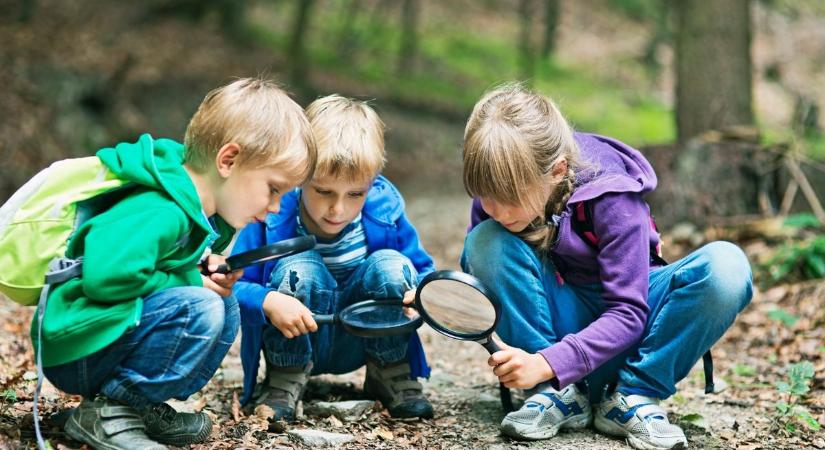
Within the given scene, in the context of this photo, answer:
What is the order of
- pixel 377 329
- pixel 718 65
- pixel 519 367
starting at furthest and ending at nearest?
pixel 718 65 → pixel 377 329 → pixel 519 367

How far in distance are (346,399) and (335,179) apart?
3.21 feet

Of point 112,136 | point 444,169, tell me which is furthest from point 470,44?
point 112,136

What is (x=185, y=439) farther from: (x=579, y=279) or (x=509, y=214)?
(x=579, y=279)

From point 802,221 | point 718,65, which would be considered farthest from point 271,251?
point 718,65

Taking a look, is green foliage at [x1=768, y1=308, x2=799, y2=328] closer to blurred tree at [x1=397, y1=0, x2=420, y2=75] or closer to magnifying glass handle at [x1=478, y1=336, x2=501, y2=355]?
magnifying glass handle at [x1=478, y1=336, x2=501, y2=355]

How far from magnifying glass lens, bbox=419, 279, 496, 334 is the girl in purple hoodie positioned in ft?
0.44

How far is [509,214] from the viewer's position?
279cm

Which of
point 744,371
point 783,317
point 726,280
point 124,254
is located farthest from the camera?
point 783,317

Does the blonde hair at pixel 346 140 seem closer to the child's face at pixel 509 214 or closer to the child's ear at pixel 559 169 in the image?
the child's face at pixel 509 214

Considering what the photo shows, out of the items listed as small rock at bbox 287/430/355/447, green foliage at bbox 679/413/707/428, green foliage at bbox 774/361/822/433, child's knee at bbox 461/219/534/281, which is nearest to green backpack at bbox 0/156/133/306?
small rock at bbox 287/430/355/447

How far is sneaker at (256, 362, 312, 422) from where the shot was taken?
2982mm

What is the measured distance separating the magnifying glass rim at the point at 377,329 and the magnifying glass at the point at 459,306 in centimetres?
13

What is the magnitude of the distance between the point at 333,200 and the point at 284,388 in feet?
2.37

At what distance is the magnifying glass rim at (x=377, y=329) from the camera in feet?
9.22
